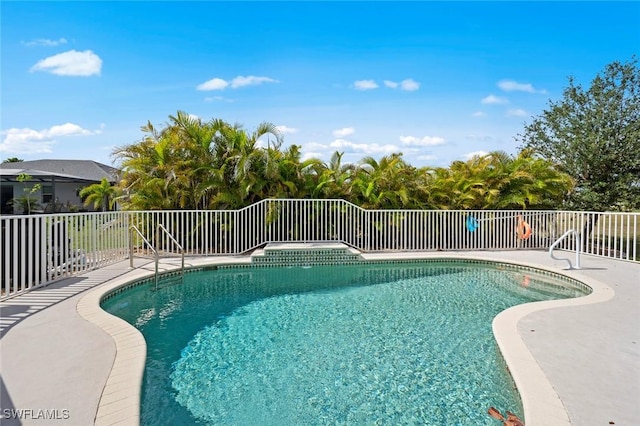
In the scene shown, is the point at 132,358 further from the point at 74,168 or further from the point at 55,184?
the point at 74,168

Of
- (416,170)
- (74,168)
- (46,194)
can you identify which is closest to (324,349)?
(416,170)

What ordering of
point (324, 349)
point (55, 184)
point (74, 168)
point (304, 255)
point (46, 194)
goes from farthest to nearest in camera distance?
point (74, 168)
point (55, 184)
point (46, 194)
point (304, 255)
point (324, 349)

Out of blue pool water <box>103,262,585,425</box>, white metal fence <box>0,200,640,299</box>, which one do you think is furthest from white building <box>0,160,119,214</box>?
blue pool water <box>103,262,585,425</box>

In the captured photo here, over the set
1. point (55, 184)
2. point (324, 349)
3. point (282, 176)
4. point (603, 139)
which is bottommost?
point (324, 349)

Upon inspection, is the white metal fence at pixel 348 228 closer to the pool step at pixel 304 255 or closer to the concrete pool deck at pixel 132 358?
the pool step at pixel 304 255

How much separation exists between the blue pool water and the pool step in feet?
4.92

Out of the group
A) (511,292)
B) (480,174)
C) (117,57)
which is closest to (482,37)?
(480,174)

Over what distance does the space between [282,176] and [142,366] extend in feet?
24.3

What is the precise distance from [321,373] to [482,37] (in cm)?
1014

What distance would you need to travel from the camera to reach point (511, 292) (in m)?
6.44

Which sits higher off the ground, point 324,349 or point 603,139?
point 603,139

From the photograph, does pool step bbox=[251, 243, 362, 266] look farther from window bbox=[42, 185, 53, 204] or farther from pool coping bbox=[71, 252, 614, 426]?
window bbox=[42, 185, 53, 204]

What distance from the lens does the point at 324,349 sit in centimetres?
397

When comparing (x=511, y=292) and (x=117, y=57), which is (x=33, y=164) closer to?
(x=117, y=57)
